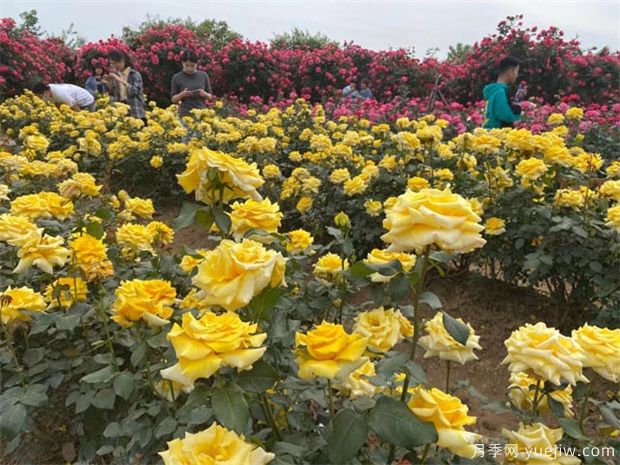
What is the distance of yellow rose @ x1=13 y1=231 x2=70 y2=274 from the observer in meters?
Result: 1.50

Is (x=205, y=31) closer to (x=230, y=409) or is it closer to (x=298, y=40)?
→ (x=298, y=40)

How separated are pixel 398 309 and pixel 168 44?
12216mm

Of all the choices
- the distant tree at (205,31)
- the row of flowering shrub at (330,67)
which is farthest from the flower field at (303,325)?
the distant tree at (205,31)

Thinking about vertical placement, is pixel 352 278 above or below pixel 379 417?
above

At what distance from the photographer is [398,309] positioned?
1270 millimetres

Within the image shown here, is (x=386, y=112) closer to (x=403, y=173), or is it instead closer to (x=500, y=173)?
(x=403, y=173)

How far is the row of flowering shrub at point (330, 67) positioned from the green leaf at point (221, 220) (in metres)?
7.99

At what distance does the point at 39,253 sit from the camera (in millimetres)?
1517

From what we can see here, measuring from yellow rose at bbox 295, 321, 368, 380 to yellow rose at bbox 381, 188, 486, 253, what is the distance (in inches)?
7.4

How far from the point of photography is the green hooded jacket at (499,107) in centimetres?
473

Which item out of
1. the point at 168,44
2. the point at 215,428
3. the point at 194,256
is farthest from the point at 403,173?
the point at 168,44

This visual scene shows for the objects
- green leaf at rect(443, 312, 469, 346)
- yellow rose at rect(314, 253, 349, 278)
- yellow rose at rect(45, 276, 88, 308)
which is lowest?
yellow rose at rect(45, 276, 88, 308)

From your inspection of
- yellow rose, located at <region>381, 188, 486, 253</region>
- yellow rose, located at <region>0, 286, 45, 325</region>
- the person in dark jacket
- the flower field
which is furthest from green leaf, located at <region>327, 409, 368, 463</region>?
the person in dark jacket

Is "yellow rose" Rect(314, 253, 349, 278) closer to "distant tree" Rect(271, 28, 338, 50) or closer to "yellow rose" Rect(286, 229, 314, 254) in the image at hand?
"yellow rose" Rect(286, 229, 314, 254)
